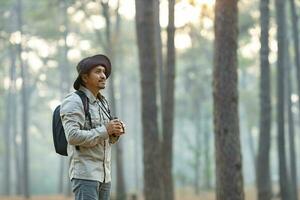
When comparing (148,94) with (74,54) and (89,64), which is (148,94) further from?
(74,54)

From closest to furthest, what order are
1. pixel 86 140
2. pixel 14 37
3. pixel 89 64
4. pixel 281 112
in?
pixel 86 140 → pixel 89 64 → pixel 281 112 → pixel 14 37

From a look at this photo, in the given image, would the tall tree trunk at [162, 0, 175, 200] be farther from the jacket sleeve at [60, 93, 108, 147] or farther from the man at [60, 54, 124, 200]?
the jacket sleeve at [60, 93, 108, 147]

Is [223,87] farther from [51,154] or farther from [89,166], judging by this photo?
[51,154]

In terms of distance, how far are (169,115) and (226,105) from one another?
4.83 metres

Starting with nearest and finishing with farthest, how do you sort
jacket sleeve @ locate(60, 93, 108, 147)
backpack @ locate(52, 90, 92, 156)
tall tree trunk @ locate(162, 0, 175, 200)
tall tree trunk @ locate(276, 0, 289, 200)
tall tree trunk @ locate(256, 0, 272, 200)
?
1. jacket sleeve @ locate(60, 93, 108, 147)
2. backpack @ locate(52, 90, 92, 156)
3. tall tree trunk @ locate(162, 0, 175, 200)
4. tall tree trunk @ locate(256, 0, 272, 200)
5. tall tree trunk @ locate(276, 0, 289, 200)

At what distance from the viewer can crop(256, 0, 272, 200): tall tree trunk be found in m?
13.0

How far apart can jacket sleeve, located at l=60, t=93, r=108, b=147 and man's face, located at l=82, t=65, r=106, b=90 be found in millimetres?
182

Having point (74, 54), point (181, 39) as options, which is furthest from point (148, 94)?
point (74, 54)

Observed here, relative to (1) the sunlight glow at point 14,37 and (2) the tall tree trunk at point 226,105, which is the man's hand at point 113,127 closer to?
(2) the tall tree trunk at point 226,105

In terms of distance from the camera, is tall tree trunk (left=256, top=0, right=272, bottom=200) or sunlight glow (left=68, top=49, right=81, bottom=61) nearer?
tall tree trunk (left=256, top=0, right=272, bottom=200)

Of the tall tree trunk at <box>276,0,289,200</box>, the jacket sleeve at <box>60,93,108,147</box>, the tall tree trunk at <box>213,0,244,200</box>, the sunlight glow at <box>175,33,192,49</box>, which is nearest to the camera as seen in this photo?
the jacket sleeve at <box>60,93,108,147</box>

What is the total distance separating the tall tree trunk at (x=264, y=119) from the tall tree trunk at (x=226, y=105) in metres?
4.96

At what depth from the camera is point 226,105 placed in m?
7.97

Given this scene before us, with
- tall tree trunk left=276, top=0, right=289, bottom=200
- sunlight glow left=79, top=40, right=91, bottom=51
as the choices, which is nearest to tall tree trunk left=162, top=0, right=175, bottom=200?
tall tree trunk left=276, top=0, right=289, bottom=200
